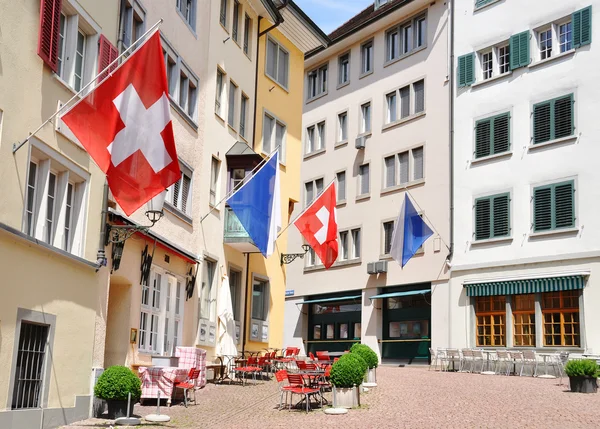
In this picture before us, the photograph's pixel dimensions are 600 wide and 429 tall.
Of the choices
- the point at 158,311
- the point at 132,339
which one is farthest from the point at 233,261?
the point at 132,339

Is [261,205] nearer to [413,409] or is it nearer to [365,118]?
[413,409]

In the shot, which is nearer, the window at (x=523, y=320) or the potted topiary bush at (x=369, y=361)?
the potted topiary bush at (x=369, y=361)

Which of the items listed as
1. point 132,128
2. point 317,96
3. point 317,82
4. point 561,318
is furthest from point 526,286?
point 132,128

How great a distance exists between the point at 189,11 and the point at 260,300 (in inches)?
395

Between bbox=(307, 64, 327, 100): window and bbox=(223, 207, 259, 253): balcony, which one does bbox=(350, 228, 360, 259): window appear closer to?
bbox=(307, 64, 327, 100): window

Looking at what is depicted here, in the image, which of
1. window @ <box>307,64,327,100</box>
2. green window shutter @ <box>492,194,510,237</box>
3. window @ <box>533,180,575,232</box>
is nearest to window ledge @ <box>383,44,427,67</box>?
window @ <box>307,64,327,100</box>

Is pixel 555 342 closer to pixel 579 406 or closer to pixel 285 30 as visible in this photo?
pixel 579 406

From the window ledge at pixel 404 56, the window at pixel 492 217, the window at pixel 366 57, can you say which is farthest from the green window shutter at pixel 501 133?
the window at pixel 366 57

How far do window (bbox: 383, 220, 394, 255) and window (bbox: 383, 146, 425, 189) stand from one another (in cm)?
169

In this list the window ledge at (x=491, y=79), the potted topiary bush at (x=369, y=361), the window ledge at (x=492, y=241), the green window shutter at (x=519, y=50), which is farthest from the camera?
the window ledge at (x=491, y=79)

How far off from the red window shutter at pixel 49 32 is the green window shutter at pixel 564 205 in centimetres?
2007

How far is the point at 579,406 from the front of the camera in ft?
56.6

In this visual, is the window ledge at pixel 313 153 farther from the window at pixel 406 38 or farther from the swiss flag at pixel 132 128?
the swiss flag at pixel 132 128

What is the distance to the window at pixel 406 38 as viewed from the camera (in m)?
37.8
